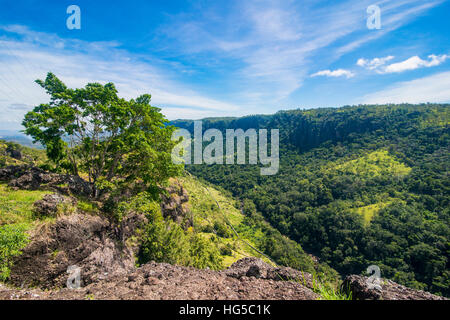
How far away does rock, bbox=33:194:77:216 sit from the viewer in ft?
28.2

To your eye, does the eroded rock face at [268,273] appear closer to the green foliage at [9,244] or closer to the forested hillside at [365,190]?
the green foliage at [9,244]

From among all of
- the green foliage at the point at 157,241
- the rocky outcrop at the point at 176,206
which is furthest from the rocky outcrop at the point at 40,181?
the rocky outcrop at the point at 176,206

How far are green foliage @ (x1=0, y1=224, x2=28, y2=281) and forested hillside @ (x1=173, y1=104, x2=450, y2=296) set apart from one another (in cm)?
7576

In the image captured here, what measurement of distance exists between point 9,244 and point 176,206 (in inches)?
678

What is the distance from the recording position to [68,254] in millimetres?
8375

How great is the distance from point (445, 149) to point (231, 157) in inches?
4718

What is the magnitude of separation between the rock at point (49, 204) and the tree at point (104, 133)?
6.62 feet

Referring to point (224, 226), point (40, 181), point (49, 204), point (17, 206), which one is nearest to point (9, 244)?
point (49, 204)

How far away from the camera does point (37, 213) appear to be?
8508 millimetres

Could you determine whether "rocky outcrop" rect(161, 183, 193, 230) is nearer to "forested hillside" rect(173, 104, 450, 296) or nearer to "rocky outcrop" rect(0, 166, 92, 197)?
"rocky outcrop" rect(0, 166, 92, 197)
